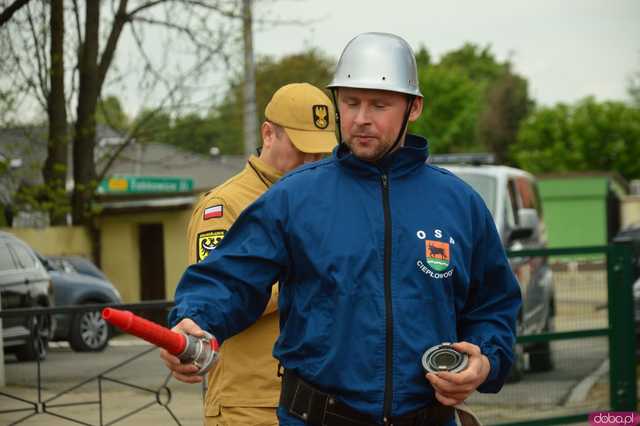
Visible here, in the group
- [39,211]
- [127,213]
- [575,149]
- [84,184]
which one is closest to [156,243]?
[127,213]

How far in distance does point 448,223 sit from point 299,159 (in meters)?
1.21

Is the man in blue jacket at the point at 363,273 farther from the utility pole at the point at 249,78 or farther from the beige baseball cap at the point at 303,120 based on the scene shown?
the utility pole at the point at 249,78

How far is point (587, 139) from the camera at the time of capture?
72562 millimetres

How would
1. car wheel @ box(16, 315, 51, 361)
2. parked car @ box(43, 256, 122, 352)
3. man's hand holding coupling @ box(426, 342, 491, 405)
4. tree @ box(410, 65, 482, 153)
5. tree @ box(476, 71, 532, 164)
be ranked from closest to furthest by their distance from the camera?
man's hand holding coupling @ box(426, 342, 491, 405), car wheel @ box(16, 315, 51, 361), parked car @ box(43, 256, 122, 352), tree @ box(476, 71, 532, 164), tree @ box(410, 65, 482, 153)

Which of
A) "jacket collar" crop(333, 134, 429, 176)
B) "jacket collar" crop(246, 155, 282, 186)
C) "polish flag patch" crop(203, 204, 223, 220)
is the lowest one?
"polish flag patch" crop(203, 204, 223, 220)

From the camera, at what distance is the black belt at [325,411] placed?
10.0 feet

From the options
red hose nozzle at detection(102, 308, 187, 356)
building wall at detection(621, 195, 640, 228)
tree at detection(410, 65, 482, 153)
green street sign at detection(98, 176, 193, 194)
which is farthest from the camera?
tree at detection(410, 65, 482, 153)

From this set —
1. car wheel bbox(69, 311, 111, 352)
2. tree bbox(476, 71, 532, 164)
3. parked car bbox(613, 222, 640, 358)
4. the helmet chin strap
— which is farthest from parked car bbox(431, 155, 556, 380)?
tree bbox(476, 71, 532, 164)

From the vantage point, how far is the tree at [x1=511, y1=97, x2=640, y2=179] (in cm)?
7150

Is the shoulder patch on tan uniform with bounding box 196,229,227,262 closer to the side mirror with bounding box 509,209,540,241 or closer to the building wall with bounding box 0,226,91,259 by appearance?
the building wall with bounding box 0,226,91,259

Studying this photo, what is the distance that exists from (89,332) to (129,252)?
8103 mm

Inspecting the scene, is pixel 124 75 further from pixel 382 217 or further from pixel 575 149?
pixel 575 149

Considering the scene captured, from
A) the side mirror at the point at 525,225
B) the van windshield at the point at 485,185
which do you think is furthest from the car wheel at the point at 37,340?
the van windshield at the point at 485,185

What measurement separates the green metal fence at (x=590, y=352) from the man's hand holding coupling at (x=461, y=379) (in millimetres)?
4930
